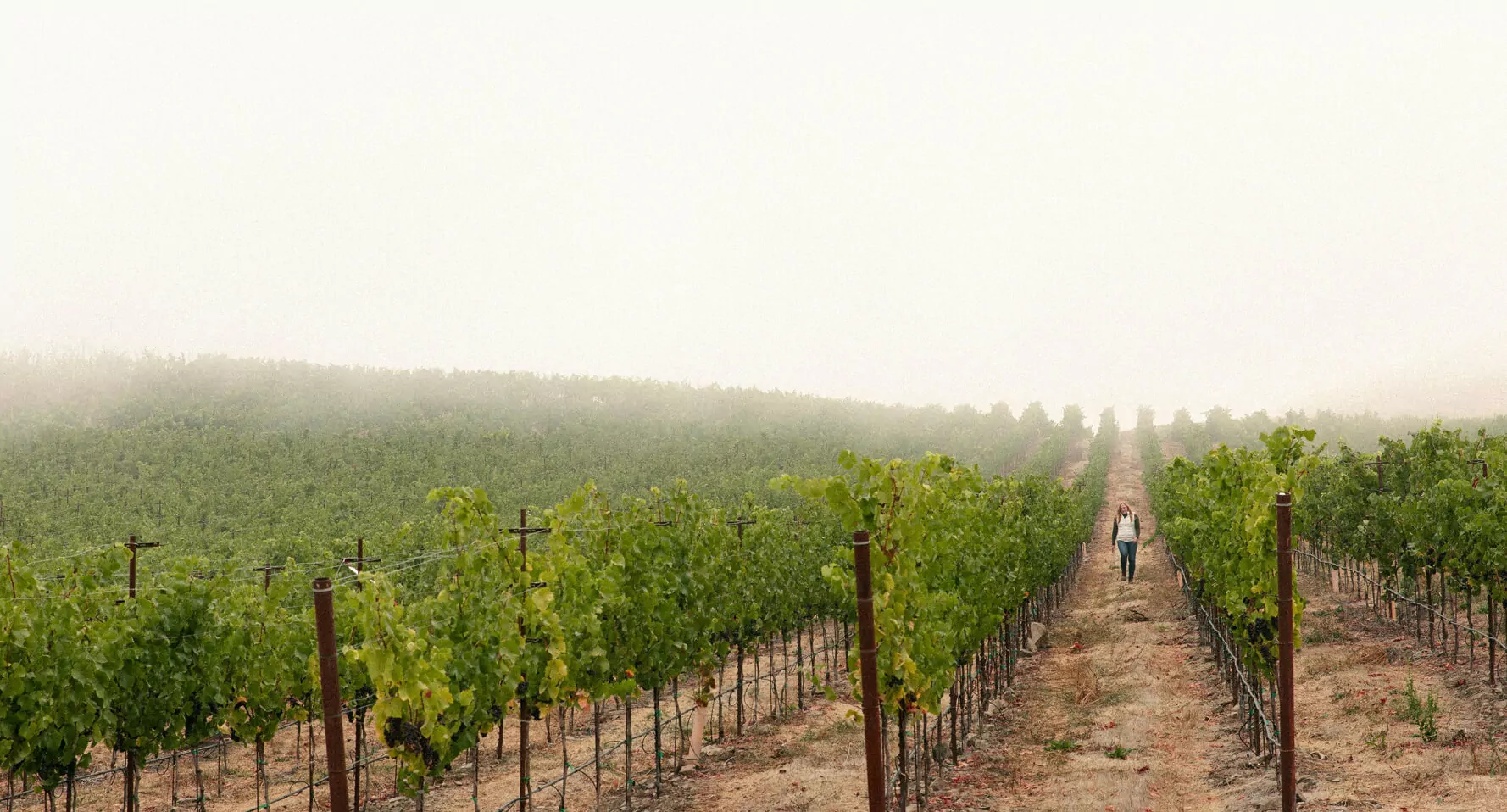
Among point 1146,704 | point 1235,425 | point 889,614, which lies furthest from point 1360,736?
point 1235,425

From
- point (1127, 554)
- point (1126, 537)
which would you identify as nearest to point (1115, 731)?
point (1126, 537)

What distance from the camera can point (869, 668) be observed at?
19.6ft

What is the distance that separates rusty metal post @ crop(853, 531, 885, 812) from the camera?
19.2ft

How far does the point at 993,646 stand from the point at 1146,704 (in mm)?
2373

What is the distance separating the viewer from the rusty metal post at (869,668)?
5.85 meters

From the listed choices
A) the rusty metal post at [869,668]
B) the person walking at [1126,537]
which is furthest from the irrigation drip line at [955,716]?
the person walking at [1126,537]

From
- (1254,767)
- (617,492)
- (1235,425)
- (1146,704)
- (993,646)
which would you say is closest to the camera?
(1254,767)

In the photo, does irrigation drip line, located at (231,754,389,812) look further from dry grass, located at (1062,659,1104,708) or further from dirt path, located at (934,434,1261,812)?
dry grass, located at (1062,659,1104,708)

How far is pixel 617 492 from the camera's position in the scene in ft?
130

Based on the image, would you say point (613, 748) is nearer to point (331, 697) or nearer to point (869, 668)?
point (869, 668)

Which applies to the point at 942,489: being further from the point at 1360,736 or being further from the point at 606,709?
the point at 606,709

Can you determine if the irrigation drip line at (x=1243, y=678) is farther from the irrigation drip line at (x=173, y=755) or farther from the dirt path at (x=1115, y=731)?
the irrigation drip line at (x=173, y=755)

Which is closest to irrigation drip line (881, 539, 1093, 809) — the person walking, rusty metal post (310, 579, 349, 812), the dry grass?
the dry grass

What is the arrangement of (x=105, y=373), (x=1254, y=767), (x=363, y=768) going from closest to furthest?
(x=1254, y=767) < (x=363, y=768) < (x=105, y=373)
